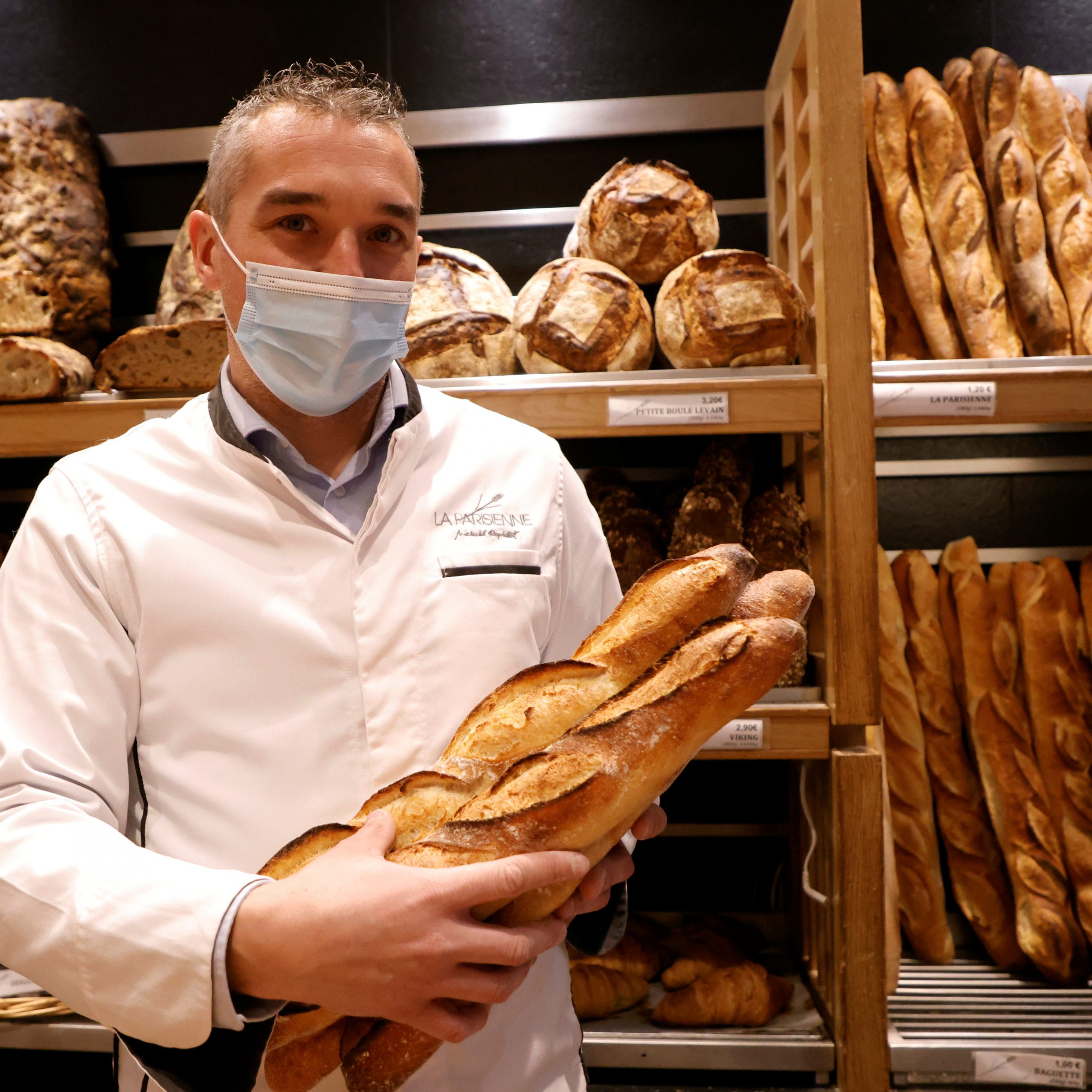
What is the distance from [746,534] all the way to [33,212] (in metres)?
1.50

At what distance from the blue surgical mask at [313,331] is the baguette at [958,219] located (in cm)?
112

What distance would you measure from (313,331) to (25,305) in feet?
3.40

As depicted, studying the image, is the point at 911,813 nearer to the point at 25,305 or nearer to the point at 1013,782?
the point at 1013,782

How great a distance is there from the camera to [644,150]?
2.14 metres

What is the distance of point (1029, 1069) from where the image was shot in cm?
153

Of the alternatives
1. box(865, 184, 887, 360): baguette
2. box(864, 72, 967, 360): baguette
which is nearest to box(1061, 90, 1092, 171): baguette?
box(864, 72, 967, 360): baguette

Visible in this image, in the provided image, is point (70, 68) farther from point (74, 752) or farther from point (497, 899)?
point (497, 899)

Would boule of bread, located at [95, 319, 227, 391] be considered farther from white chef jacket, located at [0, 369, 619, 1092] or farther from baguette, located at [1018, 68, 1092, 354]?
baguette, located at [1018, 68, 1092, 354]

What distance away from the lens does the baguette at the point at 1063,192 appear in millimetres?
1727

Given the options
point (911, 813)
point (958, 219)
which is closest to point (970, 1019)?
point (911, 813)

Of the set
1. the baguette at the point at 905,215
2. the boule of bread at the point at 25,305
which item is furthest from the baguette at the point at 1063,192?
the boule of bread at the point at 25,305

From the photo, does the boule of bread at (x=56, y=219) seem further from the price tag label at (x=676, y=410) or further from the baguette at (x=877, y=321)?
the baguette at (x=877, y=321)

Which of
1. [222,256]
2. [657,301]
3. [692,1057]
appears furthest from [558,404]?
[692,1057]

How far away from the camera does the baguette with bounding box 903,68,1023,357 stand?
173cm
